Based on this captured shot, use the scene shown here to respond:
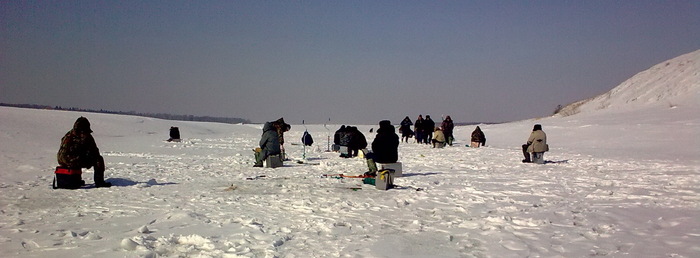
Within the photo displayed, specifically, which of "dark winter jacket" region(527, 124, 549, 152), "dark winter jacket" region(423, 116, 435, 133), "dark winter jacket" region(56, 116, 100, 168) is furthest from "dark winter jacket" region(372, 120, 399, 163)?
"dark winter jacket" region(423, 116, 435, 133)

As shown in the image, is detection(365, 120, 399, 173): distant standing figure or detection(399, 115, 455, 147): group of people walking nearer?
detection(365, 120, 399, 173): distant standing figure

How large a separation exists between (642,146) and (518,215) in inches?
822

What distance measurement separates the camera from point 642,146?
80.2 ft

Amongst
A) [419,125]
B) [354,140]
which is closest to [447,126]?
[419,125]

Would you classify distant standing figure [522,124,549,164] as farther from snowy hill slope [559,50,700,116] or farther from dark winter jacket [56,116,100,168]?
snowy hill slope [559,50,700,116]

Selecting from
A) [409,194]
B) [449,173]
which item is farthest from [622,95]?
[409,194]

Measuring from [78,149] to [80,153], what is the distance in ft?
0.34

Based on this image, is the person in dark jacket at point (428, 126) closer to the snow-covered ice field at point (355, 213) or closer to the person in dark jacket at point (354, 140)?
the person in dark jacket at point (354, 140)

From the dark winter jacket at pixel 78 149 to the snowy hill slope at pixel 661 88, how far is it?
140 feet

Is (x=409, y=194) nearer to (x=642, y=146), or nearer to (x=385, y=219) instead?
(x=385, y=219)

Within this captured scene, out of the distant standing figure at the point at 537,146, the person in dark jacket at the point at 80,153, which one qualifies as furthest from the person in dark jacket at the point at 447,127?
the person in dark jacket at the point at 80,153

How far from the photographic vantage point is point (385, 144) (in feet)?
40.3

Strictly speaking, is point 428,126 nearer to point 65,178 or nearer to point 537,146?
point 537,146

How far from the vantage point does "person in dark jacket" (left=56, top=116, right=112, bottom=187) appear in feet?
34.1
